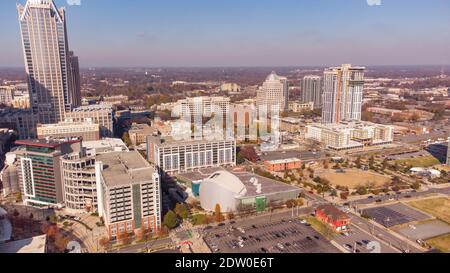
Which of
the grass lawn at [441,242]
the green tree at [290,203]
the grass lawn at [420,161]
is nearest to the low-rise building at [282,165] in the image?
A: the green tree at [290,203]

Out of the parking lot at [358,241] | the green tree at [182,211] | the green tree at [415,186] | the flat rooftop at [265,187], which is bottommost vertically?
the parking lot at [358,241]

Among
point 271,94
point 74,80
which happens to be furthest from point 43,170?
point 271,94

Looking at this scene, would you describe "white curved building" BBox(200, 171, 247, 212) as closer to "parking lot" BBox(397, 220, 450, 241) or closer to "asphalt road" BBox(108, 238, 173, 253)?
"asphalt road" BBox(108, 238, 173, 253)

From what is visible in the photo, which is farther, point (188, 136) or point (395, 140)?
point (395, 140)

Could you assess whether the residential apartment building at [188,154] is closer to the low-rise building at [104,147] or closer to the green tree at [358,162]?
the low-rise building at [104,147]
